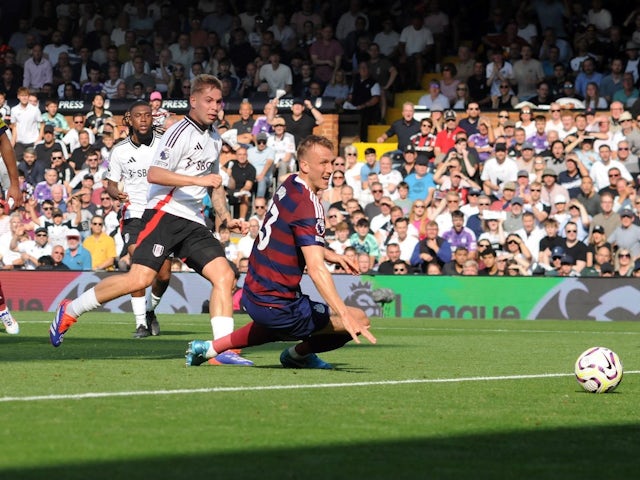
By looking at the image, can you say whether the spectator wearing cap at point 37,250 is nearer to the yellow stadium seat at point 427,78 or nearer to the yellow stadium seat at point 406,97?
the yellow stadium seat at point 406,97

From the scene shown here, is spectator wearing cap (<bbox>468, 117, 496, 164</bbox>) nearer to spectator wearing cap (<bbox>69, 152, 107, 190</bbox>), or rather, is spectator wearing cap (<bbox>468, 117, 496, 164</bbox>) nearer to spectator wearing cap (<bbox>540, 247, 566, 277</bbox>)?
spectator wearing cap (<bbox>540, 247, 566, 277</bbox>)

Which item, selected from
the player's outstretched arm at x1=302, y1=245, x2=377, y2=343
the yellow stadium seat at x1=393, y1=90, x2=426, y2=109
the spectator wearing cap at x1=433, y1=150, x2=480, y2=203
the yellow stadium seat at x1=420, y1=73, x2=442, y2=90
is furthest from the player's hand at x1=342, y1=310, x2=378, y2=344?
the yellow stadium seat at x1=420, y1=73, x2=442, y2=90

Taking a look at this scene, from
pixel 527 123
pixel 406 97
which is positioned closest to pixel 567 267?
pixel 527 123

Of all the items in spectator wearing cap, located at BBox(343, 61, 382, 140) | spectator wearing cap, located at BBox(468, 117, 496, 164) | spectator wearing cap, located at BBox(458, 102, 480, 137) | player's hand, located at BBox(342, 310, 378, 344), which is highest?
spectator wearing cap, located at BBox(343, 61, 382, 140)

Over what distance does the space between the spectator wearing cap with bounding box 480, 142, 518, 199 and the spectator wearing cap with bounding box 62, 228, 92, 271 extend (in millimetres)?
7150

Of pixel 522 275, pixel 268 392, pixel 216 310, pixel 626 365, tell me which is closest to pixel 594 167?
pixel 522 275

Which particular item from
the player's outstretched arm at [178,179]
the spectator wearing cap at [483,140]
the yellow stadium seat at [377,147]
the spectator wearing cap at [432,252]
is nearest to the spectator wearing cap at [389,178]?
the spectator wearing cap at [483,140]

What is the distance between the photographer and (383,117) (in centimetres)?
2781

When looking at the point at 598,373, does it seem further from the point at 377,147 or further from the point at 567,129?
the point at 377,147

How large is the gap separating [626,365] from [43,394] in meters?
5.69

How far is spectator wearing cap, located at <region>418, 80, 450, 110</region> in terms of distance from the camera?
86.1 feet

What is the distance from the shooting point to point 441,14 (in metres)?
29.0

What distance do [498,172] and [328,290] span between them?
50.3ft

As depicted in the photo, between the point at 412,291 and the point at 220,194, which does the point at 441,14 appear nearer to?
the point at 412,291
